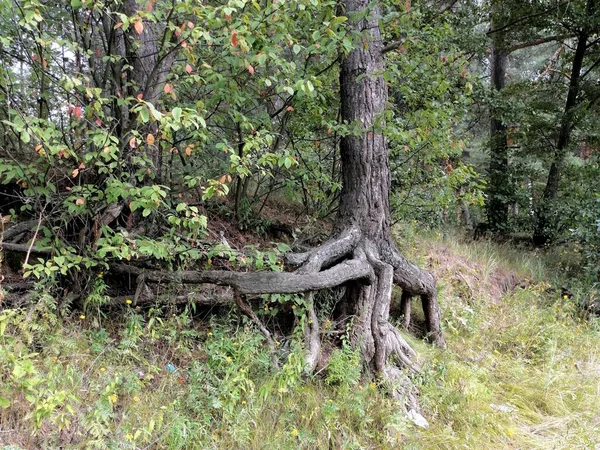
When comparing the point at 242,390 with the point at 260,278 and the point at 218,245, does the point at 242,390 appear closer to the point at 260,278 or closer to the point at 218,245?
the point at 260,278

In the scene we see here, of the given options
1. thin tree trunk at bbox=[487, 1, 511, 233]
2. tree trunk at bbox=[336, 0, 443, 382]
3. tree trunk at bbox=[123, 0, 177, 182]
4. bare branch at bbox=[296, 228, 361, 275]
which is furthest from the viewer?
thin tree trunk at bbox=[487, 1, 511, 233]

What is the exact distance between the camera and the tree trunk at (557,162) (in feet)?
26.2

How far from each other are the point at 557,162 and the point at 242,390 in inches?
322

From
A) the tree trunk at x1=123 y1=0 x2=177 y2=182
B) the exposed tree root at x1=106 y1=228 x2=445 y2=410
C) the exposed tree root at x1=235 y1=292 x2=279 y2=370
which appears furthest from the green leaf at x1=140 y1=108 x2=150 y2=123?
the exposed tree root at x1=235 y1=292 x2=279 y2=370

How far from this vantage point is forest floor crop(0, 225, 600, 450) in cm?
220

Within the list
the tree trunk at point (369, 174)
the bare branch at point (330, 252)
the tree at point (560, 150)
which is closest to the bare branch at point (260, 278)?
the bare branch at point (330, 252)

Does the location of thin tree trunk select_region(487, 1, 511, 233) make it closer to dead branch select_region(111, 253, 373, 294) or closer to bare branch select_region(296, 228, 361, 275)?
bare branch select_region(296, 228, 361, 275)

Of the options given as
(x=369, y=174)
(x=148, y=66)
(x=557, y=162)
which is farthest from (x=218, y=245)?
(x=557, y=162)

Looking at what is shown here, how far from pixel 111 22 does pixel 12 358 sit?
2.45 meters

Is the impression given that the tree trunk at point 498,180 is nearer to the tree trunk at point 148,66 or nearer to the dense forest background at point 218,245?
the dense forest background at point 218,245

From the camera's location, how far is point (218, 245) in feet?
10.5

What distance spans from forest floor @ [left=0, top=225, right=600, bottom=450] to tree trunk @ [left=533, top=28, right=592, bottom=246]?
4.67m

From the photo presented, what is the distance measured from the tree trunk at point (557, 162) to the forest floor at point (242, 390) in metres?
4.67

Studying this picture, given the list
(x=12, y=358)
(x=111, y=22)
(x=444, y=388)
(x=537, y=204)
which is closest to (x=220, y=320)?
(x=12, y=358)
